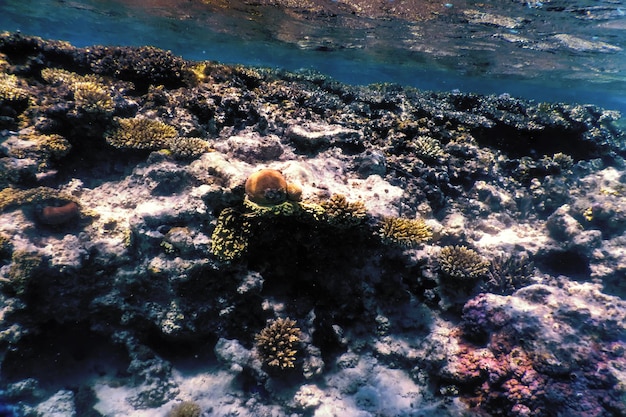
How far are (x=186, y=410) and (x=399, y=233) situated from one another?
4683 mm

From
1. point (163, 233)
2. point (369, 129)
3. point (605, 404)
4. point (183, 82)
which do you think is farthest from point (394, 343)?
point (183, 82)

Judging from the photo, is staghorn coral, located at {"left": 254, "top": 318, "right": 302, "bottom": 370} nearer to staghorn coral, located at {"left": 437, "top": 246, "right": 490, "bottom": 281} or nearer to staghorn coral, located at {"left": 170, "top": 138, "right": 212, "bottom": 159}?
staghorn coral, located at {"left": 437, "top": 246, "right": 490, "bottom": 281}

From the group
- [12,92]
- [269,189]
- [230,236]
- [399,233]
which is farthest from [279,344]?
[12,92]

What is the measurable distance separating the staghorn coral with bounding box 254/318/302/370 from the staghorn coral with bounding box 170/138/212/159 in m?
3.38

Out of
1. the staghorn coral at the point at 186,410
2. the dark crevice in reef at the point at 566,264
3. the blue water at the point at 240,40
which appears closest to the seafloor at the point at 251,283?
the staghorn coral at the point at 186,410

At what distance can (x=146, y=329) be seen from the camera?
222 inches

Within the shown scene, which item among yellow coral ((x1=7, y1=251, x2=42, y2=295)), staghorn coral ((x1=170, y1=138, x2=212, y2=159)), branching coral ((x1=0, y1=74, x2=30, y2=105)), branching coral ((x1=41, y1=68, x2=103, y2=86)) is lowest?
yellow coral ((x1=7, y1=251, x2=42, y2=295))

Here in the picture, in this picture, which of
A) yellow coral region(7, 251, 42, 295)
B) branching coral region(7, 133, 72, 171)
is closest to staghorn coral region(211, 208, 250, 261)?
yellow coral region(7, 251, 42, 295)

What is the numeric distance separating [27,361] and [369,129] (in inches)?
329

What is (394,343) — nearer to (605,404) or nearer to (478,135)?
(605,404)

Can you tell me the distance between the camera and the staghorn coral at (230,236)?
5008 millimetres

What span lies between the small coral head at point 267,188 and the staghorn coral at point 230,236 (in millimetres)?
548

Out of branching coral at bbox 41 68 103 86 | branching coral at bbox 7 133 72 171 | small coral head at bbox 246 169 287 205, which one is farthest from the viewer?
branching coral at bbox 41 68 103 86

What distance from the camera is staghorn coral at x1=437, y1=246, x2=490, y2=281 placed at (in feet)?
19.5
